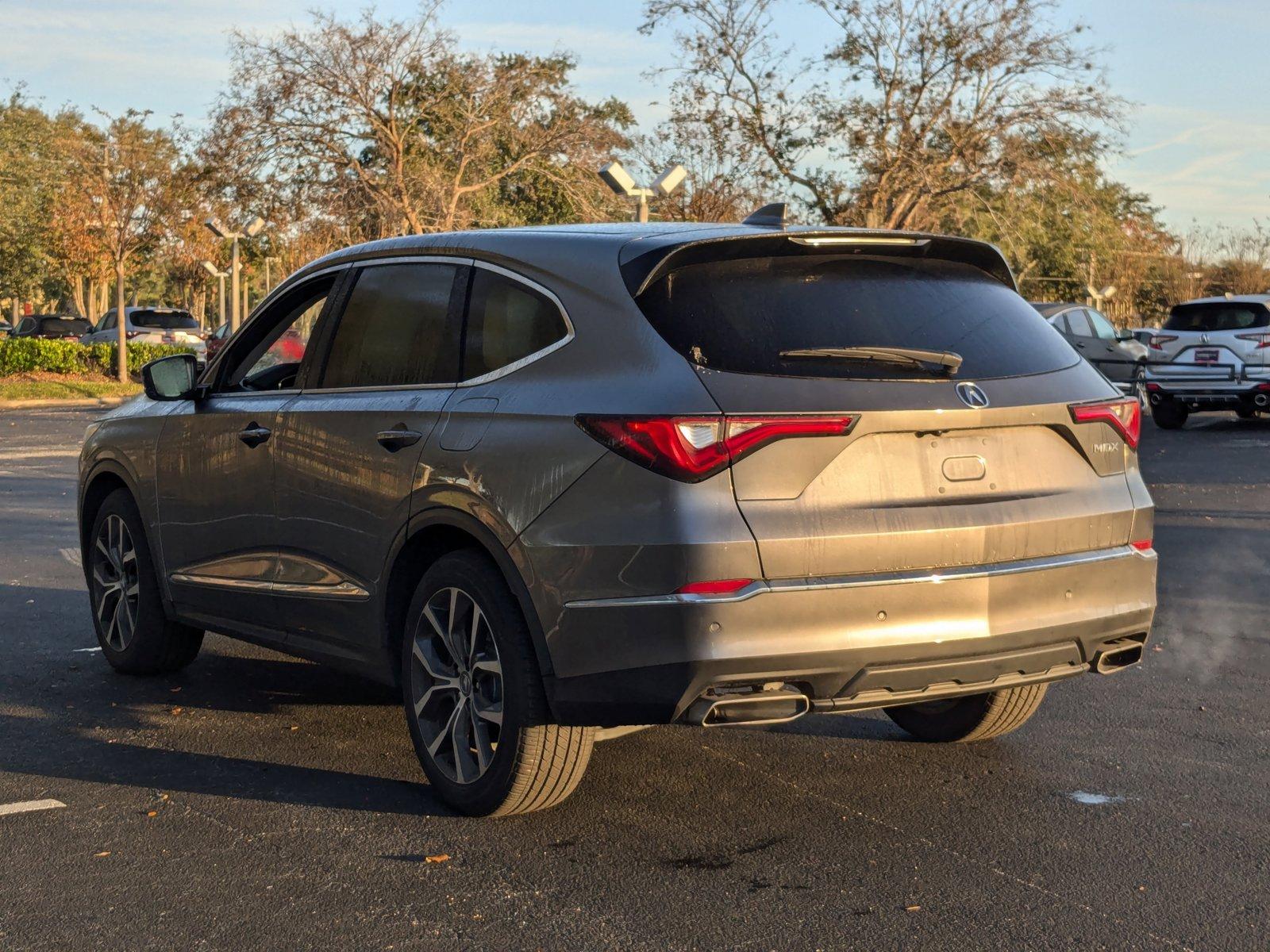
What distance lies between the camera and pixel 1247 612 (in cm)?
842

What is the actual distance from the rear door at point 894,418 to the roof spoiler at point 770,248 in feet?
0.09

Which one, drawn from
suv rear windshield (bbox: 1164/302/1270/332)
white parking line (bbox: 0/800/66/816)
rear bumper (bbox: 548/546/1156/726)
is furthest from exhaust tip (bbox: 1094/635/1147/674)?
suv rear windshield (bbox: 1164/302/1270/332)

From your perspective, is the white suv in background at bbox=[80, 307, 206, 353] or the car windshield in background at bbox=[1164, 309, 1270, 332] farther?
the white suv in background at bbox=[80, 307, 206, 353]

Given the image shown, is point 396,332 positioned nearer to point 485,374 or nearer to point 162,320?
point 485,374

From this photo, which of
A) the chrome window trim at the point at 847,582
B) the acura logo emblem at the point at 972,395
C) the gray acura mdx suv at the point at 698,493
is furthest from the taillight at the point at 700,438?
the acura logo emblem at the point at 972,395

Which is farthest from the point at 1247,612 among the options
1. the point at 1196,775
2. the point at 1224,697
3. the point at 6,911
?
the point at 6,911

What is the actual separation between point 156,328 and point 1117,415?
38935mm

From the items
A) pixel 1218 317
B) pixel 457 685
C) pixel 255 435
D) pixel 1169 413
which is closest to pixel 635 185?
pixel 1218 317

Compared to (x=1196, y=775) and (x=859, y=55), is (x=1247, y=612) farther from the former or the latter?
(x=859, y=55)

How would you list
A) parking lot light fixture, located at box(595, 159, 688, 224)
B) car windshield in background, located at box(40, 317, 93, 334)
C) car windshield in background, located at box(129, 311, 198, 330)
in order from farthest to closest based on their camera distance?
car windshield in background, located at box(40, 317, 93, 334) → car windshield in background, located at box(129, 311, 198, 330) → parking lot light fixture, located at box(595, 159, 688, 224)

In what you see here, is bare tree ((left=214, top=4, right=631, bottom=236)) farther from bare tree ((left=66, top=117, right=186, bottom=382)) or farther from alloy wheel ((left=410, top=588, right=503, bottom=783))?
alloy wheel ((left=410, top=588, right=503, bottom=783))

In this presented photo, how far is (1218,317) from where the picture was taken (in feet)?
77.1

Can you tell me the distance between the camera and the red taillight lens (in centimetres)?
462

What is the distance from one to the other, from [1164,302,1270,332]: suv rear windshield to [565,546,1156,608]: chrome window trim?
797 inches
